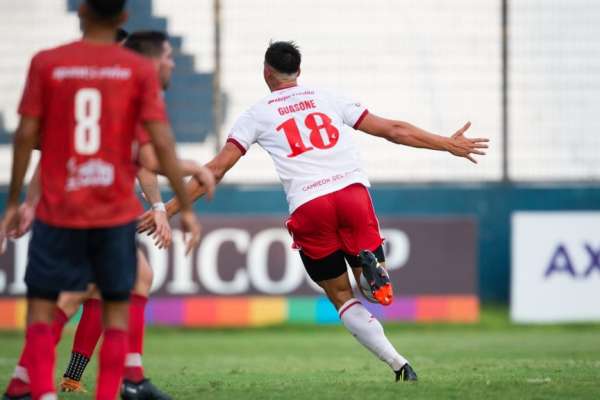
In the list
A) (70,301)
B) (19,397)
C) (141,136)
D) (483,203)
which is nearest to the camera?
(141,136)

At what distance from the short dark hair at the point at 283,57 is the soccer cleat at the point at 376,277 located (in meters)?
1.31

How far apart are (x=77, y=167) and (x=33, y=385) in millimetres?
1054

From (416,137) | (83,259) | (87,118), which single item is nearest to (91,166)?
(87,118)

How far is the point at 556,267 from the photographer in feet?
53.9

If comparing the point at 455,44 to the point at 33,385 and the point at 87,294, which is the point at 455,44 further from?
the point at 33,385

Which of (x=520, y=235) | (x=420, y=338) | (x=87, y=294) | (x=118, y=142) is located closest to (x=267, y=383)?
(x=87, y=294)

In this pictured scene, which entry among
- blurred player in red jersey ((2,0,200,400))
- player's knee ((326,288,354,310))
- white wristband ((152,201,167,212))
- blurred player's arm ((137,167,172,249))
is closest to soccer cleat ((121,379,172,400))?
blurred player's arm ((137,167,172,249))

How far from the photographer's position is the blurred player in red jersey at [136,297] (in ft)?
22.9

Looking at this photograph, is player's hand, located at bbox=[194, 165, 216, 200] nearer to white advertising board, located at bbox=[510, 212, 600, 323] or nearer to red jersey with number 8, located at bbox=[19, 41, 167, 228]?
red jersey with number 8, located at bbox=[19, 41, 167, 228]

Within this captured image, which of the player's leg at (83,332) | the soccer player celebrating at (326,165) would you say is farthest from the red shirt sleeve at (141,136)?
the soccer player celebrating at (326,165)

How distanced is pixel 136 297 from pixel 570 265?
9.82m

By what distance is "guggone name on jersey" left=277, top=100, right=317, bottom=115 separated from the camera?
886cm

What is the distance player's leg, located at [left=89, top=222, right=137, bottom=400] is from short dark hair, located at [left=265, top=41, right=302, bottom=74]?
117 inches

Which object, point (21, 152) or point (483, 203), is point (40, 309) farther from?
point (483, 203)
